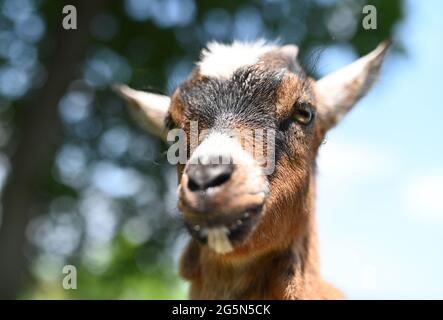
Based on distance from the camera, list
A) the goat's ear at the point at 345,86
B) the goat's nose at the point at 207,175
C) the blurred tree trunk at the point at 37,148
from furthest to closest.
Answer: the blurred tree trunk at the point at 37,148 < the goat's ear at the point at 345,86 < the goat's nose at the point at 207,175

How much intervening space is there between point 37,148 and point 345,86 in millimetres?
16734

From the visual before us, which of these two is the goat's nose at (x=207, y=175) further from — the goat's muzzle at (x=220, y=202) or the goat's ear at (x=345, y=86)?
the goat's ear at (x=345, y=86)

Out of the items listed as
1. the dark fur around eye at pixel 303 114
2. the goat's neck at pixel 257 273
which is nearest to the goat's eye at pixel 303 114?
the dark fur around eye at pixel 303 114

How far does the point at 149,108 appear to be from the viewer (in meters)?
7.61

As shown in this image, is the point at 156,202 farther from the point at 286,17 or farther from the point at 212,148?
the point at 212,148

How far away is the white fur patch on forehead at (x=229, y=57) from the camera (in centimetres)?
628

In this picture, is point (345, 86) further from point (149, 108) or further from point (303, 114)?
point (149, 108)

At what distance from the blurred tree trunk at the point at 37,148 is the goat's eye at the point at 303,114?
16.8m

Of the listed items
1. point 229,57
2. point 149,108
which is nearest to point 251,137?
point 229,57

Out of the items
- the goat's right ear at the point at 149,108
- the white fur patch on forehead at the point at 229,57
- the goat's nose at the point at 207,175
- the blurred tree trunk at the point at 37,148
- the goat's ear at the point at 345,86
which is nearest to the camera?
the goat's nose at the point at 207,175

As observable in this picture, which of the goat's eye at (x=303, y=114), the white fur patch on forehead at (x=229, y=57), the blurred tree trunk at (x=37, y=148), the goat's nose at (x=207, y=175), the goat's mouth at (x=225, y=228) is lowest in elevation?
the goat's mouth at (x=225, y=228)

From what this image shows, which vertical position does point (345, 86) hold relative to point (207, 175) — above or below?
above

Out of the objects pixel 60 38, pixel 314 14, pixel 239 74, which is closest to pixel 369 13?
pixel 239 74

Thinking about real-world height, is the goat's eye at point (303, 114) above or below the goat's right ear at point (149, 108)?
below
